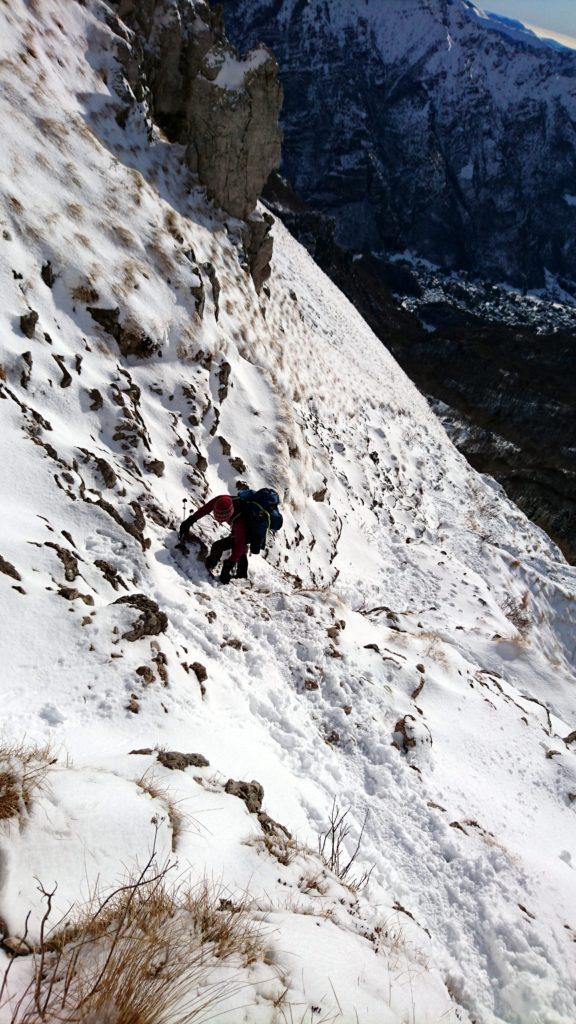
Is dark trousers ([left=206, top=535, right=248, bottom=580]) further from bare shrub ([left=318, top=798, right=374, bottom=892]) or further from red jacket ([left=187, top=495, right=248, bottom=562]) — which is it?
bare shrub ([left=318, top=798, right=374, bottom=892])

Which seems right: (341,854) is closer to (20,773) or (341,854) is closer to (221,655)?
(221,655)

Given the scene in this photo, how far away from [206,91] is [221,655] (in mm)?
18378

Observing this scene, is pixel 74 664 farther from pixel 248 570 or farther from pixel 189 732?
pixel 248 570

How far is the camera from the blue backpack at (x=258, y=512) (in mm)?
7738

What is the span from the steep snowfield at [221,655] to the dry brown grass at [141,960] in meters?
0.10

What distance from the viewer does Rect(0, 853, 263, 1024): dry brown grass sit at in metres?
1.71

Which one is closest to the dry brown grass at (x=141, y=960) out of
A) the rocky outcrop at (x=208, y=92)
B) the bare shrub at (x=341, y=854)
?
the bare shrub at (x=341, y=854)

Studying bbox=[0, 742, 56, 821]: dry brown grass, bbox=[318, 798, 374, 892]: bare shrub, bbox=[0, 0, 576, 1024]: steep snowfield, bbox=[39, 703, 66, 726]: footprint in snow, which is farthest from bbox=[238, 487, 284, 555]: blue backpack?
bbox=[0, 742, 56, 821]: dry brown grass

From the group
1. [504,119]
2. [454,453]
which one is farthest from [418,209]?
[454,453]

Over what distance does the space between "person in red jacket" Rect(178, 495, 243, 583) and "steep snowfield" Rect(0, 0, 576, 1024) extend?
324mm

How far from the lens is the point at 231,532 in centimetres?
782

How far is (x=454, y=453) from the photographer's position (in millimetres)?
28484

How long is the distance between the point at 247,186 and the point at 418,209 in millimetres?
184133

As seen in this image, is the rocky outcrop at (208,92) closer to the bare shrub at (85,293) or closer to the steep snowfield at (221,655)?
the steep snowfield at (221,655)
